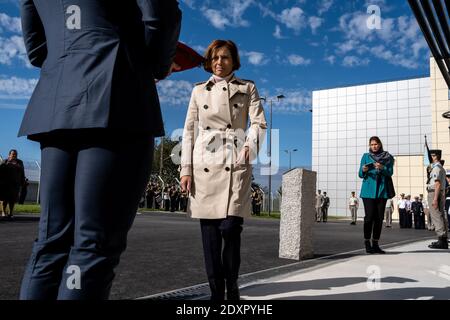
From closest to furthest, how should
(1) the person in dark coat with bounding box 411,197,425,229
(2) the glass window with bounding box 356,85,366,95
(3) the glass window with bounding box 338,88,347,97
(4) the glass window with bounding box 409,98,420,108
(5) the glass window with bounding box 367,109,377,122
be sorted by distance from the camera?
(1) the person in dark coat with bounding box 411,197,425,229 → (4) the glass window with bounding box 409,98,420,108 → (5) the glass window with bounding box 367,109,377,122 → (2) the glass window with bounding box 356,85,366,95 → (3) the glass window with bounding box 338,88,347,97

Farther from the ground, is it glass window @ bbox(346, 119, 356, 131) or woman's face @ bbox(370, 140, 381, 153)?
glass window @ bbox(346, 119, 356, 131)

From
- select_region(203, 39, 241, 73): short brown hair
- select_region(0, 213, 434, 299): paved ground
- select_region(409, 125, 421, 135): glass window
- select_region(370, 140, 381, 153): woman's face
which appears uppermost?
select_region(409, 125, 421, 135): glass window

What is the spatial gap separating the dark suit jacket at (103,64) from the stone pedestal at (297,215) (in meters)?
4.26

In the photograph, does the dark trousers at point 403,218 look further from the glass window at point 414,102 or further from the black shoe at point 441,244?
the glass window at point 414,102

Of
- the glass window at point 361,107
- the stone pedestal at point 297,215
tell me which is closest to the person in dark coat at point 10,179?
the stone pedestal at point 297,215

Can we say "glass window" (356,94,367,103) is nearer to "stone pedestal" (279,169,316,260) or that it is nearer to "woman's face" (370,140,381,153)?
"woman's face" (370,140,381,153)

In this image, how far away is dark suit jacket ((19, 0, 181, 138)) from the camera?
158 centimetres

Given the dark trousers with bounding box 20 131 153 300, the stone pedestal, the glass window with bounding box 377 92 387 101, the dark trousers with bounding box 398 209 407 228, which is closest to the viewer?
the dark trousers with bounding box 20 131 153 300

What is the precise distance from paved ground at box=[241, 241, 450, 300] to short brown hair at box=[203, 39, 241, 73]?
1768 mm

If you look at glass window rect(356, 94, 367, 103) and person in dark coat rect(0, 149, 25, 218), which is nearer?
person in dark coat rect(0, 149, 25, 218)

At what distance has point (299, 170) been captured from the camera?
583 cm

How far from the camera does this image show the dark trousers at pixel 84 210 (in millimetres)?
1540

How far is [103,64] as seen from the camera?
1596 mm

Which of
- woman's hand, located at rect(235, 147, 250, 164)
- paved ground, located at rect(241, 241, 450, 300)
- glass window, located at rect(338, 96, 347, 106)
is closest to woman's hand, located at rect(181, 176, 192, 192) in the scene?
woman's hand, located at rect(235, 147, 250, 164)
